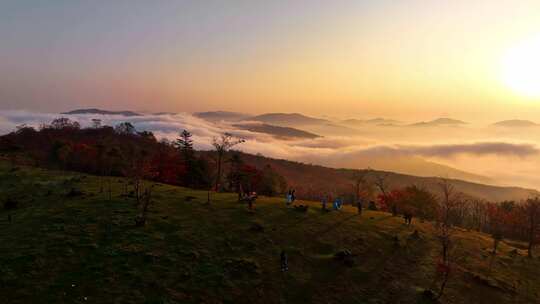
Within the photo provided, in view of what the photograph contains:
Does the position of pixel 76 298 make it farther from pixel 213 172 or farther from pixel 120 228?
pixel 213 172

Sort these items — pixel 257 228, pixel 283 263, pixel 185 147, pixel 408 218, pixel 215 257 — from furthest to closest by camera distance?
1. pixel 185 147
2. pixel 408 218
3. pixel 257 228
4. pixel 215 257
5. pixel 283 263

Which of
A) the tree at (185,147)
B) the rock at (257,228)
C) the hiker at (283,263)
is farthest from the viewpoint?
the tree at (185,147)

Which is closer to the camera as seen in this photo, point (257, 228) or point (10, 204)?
point (257, 228)

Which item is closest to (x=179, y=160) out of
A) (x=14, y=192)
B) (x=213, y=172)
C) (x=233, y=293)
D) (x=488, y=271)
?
(x=213, y=172)

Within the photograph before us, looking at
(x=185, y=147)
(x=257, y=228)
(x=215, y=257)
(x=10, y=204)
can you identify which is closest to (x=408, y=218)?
(x=257, y=228)

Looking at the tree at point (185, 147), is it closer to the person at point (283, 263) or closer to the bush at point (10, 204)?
the bush at point (10, 204)

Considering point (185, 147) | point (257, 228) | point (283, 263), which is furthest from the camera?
point (185, 147)

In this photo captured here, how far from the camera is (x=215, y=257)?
4653 centimetres

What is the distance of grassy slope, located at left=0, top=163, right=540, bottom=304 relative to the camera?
122 feet

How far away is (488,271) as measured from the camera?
58.0m

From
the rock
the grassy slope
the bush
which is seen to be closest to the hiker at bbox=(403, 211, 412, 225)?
the grassy slope

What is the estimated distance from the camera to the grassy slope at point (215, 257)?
122 feet

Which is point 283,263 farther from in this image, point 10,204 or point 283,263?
point 10,204

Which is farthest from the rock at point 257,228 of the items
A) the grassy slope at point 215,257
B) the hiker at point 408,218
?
the hiker at point 408,218
